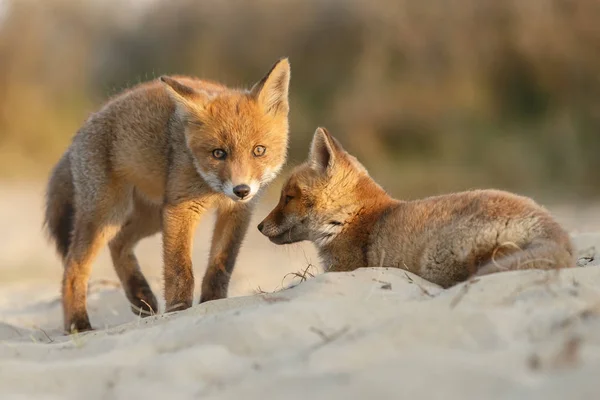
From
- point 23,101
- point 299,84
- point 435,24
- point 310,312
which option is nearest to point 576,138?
point 435,24

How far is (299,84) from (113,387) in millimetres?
14885

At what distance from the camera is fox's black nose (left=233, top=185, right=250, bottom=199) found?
5191 mm

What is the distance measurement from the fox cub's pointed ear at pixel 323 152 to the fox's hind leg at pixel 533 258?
1441mm

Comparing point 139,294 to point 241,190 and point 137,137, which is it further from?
point 241,190

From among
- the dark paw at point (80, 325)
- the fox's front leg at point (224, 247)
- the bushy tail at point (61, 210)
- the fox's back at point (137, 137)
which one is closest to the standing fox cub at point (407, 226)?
the fox's front leg at point (224, 247)

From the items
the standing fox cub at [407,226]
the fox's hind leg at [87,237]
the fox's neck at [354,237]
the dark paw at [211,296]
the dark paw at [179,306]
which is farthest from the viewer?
the fox's hind leg at [87,237]

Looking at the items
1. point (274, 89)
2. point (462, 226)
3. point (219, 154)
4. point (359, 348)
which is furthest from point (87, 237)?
point (359, 348)

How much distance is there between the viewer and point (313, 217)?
5.14 m

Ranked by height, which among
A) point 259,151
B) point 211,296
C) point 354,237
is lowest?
point 211,296

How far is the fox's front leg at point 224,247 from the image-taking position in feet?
19.4

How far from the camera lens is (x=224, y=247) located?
595cm

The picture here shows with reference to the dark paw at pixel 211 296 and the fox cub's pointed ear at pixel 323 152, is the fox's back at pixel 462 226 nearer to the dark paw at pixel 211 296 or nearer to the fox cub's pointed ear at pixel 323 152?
the fox cub's pointed ear at pixel 323 152

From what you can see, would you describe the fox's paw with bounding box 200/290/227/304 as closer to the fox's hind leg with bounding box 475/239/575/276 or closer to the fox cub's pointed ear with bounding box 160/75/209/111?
the fox cub's pointed ear with bounding box 160/75/209/111

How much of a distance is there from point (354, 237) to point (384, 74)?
11.8 meters
